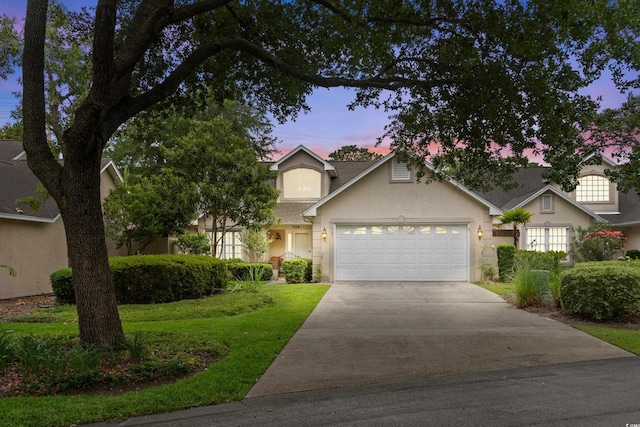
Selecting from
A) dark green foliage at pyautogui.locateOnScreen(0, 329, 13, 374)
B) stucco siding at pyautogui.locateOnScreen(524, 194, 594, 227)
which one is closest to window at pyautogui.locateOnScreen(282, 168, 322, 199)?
stucco siding at pyautogui.locateOnScreen(524, 194, 594, 227)

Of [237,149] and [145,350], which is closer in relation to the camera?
[145,350]

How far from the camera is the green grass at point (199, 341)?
4410 mm

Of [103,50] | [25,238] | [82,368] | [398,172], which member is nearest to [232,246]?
[25,238]

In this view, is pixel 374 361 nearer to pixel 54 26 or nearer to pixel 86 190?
pixel 86 190

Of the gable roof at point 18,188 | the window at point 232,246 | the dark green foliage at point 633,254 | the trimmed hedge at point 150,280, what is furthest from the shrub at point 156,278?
the dark green foliage at point 633,254

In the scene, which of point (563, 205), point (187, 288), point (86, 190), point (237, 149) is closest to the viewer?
point (86, 190)

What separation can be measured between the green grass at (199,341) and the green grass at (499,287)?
18.5 ft

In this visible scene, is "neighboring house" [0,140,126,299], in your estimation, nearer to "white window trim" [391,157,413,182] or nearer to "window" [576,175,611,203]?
"white window trim" [391,157,413,182]

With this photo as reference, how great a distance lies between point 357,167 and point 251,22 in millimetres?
16332

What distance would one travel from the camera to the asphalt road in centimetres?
420

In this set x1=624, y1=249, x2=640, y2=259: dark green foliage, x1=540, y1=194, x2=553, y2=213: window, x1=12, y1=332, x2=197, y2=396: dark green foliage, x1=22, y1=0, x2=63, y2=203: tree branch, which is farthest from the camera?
x1=540, y1=194, x2=553, y2=213: window

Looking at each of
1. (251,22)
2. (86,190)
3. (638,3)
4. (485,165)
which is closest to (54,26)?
(251,22)

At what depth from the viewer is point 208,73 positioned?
952 cm

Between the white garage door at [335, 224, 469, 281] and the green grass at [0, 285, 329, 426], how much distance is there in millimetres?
2880
